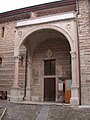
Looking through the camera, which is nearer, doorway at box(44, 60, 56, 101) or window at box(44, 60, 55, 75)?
doorway at box(44, 60, 56, 101)

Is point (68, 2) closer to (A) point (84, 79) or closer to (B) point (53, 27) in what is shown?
(B) point (53, 27)

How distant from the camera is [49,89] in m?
14.1

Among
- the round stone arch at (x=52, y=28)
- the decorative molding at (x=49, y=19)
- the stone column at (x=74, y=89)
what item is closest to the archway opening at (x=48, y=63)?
the round stone arch at (x=52, y=28)

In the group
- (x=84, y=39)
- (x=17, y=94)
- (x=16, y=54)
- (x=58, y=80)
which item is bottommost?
(x=17, y=94)

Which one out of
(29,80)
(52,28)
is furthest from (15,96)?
(52,28)

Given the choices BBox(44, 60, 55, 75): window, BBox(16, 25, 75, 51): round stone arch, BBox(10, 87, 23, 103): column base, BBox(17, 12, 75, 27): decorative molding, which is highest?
BBox(17, 12, 75, 27): decorative molding

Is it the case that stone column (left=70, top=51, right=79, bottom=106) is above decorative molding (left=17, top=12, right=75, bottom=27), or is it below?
below

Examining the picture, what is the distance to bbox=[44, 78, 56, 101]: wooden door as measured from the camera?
1388 centimetres

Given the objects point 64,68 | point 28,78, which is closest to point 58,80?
point 64,68

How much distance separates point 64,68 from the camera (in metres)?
13.8

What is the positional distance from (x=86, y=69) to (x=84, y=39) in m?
2.13

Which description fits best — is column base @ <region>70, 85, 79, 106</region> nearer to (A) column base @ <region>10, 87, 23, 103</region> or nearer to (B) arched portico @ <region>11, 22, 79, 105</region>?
(B) arched portico @ <region>11, 22, 79, 105</region>

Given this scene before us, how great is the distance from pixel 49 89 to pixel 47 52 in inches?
125

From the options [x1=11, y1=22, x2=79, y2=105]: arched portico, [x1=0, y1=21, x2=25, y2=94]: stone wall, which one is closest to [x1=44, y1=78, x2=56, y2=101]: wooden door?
[x1=11, y1=22, x2=79, y2=105]: arched portico
